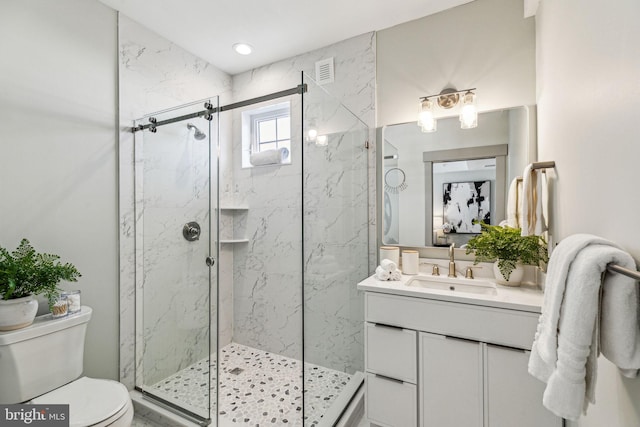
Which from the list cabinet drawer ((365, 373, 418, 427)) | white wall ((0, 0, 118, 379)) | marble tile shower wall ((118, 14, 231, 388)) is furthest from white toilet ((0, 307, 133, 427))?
cabinet drawer ((365, 373, 418, 427))

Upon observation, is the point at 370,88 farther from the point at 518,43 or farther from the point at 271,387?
the point at 271,387

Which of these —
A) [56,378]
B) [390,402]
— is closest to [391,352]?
[390,402]

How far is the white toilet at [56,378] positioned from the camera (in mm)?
1290

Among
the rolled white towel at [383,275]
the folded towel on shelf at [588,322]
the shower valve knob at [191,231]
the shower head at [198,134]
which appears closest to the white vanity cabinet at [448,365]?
the rolled white towel at [383,275]

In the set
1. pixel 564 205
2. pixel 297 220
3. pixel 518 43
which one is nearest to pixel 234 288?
pixel 297 220

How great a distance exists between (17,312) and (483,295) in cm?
225

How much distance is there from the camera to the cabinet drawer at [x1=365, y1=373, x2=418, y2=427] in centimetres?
155

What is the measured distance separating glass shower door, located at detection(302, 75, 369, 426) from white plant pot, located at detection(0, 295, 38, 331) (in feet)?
4.28

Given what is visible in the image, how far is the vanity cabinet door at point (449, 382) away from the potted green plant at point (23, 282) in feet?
6.20

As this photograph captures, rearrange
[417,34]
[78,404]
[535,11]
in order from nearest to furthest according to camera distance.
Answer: [78,404]
[535,11]
[417,34]

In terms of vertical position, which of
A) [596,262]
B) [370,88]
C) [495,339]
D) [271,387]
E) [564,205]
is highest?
[370,88]

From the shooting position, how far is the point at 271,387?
2.19 m

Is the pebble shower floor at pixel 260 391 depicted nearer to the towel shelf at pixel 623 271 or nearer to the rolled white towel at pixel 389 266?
the rolled white towel at pixel 389 266

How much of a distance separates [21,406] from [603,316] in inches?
85.2
